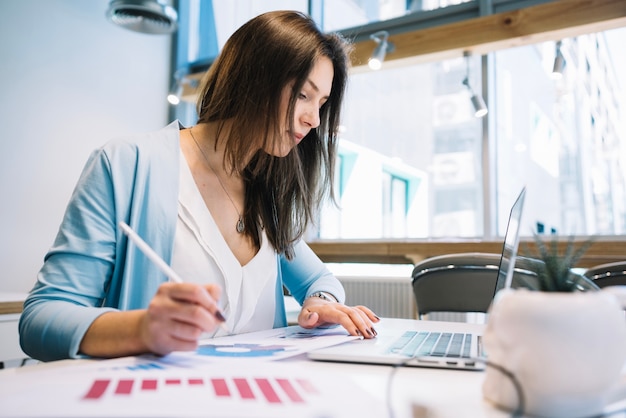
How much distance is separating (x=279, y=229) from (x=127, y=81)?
10.1ft

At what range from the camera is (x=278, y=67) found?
1118mm

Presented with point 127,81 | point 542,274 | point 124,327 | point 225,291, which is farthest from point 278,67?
point 127,81

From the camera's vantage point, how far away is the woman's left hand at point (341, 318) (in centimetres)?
88

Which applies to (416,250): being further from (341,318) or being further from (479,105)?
(341,318)

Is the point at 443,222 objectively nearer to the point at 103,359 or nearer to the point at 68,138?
the point at 68,138

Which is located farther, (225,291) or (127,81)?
(127,81)

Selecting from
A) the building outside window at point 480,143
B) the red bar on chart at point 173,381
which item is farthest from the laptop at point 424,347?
the building outside window at point 480,143

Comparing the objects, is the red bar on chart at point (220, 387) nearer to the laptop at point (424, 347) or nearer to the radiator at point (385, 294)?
Answer: the laptop at point (424, 347)

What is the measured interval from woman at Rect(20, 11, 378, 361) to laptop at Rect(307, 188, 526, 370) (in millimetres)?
83

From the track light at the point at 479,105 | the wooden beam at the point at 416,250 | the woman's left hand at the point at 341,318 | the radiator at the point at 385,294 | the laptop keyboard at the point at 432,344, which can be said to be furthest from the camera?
the radiator at the point at 385,294

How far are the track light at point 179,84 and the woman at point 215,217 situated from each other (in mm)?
2647

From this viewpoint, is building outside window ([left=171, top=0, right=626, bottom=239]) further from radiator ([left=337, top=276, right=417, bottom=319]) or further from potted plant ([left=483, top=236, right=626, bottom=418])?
potted plant ([left=483, top=236, right=626, bottom=418])

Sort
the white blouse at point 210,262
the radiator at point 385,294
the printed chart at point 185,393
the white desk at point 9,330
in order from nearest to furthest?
the printed chart at point 185,393 < the white blouse at point 210,262 < the white desk at point 9,330 < the radiator at point 385,294

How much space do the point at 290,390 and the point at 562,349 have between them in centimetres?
22
